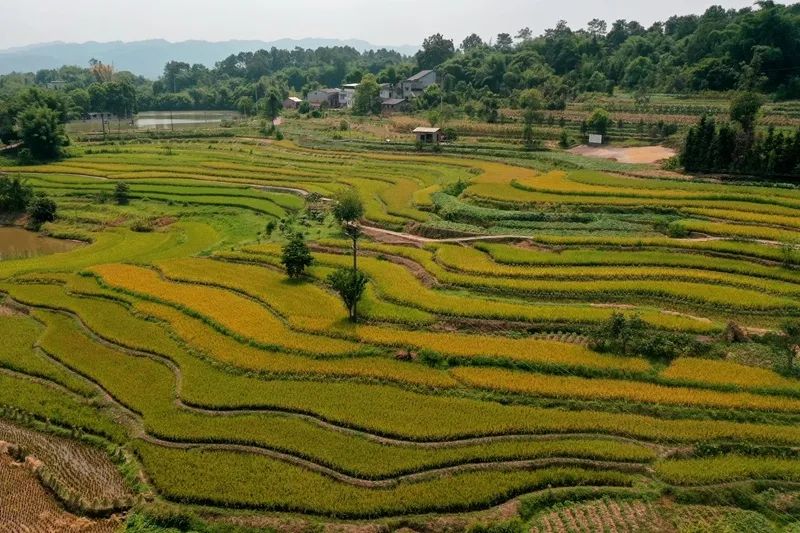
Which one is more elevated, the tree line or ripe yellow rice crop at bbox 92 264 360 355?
the tree line

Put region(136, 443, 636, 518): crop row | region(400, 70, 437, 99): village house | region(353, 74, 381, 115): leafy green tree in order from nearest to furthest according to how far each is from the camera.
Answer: region(136, 443, 636, 518): crop row < region(353, 74, 381, 115): leafy green tree < region(400, 70, 437, 99): village house

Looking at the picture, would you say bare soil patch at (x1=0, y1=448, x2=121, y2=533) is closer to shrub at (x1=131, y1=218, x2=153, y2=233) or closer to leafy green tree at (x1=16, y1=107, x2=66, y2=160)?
shrub at (x1=131, y1=218, x2=153, y2=233)

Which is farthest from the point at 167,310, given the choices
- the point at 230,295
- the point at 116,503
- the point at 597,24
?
the point at 597,24

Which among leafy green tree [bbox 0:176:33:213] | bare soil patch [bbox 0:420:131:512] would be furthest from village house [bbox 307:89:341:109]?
bare soil patch [bbox 0:420:131:512]

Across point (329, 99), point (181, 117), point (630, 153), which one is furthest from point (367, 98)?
point (181, 117)

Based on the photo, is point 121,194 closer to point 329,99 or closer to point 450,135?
point 450,135

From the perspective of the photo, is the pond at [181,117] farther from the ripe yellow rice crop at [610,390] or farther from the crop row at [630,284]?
the ripe yellow rice crop at [610,390]
